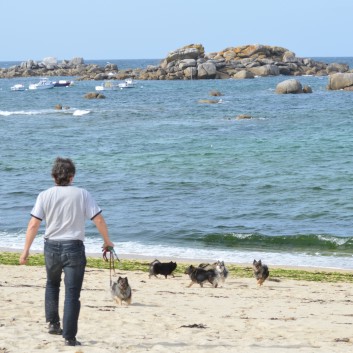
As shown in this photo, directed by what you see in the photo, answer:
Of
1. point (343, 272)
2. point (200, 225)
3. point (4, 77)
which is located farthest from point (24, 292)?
point (4, 77)

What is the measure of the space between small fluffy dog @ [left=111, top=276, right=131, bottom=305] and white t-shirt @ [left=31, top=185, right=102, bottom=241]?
12.5ft

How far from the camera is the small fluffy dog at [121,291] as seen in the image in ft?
41.8

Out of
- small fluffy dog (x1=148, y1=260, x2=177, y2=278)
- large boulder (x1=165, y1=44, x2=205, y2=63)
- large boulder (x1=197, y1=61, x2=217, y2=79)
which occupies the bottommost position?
small fluffy dog (x1=148, y1=260, x2=177, y2=278)

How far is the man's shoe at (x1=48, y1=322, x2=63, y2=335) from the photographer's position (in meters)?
9.84

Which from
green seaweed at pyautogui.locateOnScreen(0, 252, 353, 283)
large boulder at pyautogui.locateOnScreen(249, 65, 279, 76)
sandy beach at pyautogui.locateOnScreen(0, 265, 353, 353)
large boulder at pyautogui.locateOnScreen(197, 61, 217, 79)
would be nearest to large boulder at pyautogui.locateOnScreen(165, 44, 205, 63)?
large boulder at pyautogui.locateOnScreen(197, 61, 217, 79)

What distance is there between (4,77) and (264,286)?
16780 centimetres

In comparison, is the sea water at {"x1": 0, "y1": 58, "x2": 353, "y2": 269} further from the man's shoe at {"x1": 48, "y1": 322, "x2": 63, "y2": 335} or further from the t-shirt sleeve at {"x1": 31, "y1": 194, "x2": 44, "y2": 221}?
the t-shirt sleeve at {"x1": 31, "y1": 194, "x2": 44, "y2": 221}

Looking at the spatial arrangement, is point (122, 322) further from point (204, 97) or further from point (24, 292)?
point (204, 97)

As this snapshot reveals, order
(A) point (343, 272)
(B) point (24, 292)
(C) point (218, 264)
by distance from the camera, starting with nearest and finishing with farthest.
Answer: (B) point (24, 292) < (C) point (218, 264) < (A) point (343, 272)

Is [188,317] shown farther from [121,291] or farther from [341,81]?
[341,81]

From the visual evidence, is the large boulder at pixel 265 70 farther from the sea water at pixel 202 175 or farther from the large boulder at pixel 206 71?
the sea water at pixel 202 175

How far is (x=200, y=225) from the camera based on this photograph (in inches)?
1009

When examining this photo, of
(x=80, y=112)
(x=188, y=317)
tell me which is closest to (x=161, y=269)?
(x=188, y=317)

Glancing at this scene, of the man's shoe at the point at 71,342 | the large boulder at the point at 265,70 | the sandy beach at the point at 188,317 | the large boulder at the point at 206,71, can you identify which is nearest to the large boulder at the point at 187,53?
the large boulder at the point at 206,71
